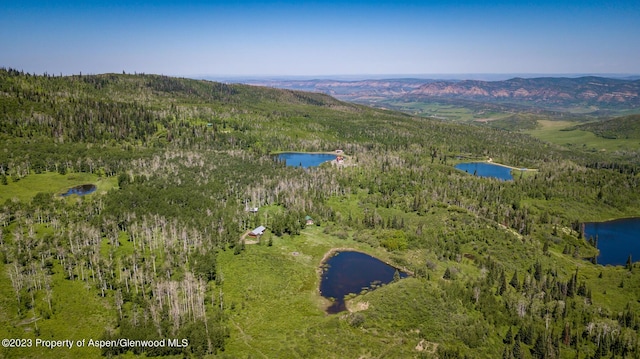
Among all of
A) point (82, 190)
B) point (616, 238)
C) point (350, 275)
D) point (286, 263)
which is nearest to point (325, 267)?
point (350, 275)

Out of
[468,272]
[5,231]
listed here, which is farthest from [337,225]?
[5,231]

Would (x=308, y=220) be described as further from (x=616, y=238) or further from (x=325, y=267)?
(x=616, y=238)

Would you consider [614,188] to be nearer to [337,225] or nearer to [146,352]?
[337,225]

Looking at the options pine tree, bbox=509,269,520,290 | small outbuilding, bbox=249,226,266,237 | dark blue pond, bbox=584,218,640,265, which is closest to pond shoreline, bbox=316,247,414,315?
small outbuilding, bbox=249,226,266,237

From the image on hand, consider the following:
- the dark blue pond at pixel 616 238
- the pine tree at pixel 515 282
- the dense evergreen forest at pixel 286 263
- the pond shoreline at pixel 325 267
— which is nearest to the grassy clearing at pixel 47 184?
the dense evergreen forest at pixel 286 263

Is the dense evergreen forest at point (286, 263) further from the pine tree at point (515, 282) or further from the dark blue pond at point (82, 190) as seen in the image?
the dark blue pond at point (82, 190)
